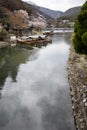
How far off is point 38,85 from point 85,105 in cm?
921

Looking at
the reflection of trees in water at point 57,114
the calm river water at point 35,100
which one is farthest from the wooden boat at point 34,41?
the reflection of trees in water at point 57,114

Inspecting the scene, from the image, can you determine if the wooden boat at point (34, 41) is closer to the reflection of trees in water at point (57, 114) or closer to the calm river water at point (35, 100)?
the calm river water at point (35, 100)

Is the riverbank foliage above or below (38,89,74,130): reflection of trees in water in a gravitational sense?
above

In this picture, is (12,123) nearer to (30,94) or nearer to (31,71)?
(30,94)

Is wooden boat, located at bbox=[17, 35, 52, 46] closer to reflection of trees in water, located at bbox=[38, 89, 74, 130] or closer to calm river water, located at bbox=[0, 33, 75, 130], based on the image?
calm river water, located at bbox=[0, 33, 75, 130]

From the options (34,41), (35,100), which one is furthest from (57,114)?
(34,41)

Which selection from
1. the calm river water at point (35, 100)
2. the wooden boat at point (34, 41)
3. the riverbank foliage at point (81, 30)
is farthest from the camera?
the wooden boat at point (34, 41)

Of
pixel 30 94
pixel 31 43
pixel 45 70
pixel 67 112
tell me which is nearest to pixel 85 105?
pixel 67 112

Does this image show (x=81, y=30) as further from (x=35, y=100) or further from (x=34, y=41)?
(x=34, y=41)

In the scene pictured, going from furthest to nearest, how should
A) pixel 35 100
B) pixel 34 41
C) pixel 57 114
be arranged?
pixel 34 41
pixel 35 100
pixel 57 114

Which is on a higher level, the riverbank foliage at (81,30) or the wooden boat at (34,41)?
the riverbank foliage at (81,30)

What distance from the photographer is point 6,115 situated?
45.7 feet

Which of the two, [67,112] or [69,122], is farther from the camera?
[67,112]

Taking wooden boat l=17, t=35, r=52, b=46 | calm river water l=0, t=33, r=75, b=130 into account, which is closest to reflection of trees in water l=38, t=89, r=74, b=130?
calm river water l=0, t=33, r=75, b=130
